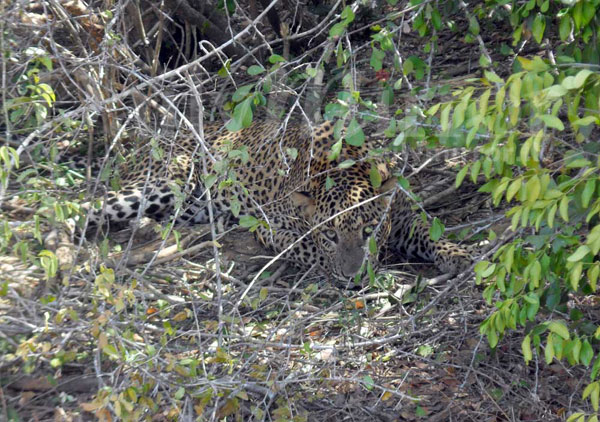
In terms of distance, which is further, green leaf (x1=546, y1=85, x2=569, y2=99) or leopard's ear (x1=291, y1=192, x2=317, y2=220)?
leopard's ear (x1=291, y1=192, x2=317, y2=220)

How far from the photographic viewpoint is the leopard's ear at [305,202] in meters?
6.04

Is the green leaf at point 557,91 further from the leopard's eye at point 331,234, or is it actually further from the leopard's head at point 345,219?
the leopard's eye at point 331,234

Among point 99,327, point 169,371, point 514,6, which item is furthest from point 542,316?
point 99,327

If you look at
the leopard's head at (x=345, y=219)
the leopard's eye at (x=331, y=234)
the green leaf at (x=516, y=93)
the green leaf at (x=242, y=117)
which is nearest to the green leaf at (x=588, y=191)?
the green leaf at (x=516, y=93)

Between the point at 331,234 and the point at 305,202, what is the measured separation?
42 centimetres

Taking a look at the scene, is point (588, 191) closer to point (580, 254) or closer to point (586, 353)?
point (580, 254)

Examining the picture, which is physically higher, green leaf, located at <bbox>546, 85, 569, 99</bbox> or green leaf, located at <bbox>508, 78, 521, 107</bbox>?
green leaf, located at <bbox>546, 85, 569, 99</bbox>

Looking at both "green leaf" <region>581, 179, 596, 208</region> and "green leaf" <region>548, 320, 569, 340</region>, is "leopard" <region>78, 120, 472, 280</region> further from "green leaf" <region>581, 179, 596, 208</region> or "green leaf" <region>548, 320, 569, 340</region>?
"green leaf" <region>581, 179, 596, 208</region>

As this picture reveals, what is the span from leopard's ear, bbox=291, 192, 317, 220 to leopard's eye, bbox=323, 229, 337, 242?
301mm

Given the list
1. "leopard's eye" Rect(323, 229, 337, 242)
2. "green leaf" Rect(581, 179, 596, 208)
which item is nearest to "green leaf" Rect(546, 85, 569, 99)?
"green leaf" Rect(581, 179, 596, 208)

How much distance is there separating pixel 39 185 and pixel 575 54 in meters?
2.79

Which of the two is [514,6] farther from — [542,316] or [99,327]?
[99,327]

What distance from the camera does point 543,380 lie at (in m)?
4.45

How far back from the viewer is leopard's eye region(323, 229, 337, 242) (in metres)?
5.77
